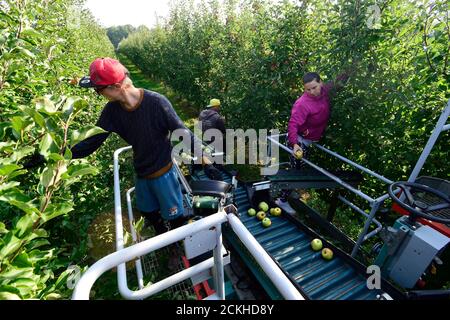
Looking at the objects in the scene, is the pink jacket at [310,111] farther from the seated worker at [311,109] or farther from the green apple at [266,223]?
the green apple at [266,223]

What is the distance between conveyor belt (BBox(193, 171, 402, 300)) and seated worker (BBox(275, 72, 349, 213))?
1.08 m

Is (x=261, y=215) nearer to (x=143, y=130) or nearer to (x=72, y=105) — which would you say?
(x=143, y=130)

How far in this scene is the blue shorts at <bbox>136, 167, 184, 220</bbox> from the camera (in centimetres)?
272

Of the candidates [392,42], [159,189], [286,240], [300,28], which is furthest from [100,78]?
[300,28]

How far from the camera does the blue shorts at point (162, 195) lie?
2.72 meters

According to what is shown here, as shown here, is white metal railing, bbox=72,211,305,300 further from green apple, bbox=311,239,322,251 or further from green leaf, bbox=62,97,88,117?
green apple, bbox=311,239,322,251

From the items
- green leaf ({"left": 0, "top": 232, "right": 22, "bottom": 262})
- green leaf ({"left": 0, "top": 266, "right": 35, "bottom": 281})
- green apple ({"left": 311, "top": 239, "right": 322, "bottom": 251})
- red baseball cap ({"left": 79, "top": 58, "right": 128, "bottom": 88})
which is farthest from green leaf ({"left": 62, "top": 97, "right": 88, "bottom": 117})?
green apple ({"left": 311, "top": 239, "right": 322, "bottom": 251})

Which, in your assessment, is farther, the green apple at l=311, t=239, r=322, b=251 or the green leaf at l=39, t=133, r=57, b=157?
the green apple at l=311, t=239, r=322, b=251

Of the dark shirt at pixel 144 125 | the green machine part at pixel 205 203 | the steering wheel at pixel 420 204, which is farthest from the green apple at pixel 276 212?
the dark shirt at pixel 144 125

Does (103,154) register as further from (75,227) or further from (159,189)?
(159,189)

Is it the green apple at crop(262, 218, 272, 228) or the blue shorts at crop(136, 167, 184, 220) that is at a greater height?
the blue shorts at crop(136, 167, 184, 220)

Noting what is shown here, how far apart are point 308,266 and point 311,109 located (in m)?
2.20

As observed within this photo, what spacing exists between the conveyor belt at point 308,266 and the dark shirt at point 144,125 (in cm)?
180

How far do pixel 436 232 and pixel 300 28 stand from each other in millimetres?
4027
